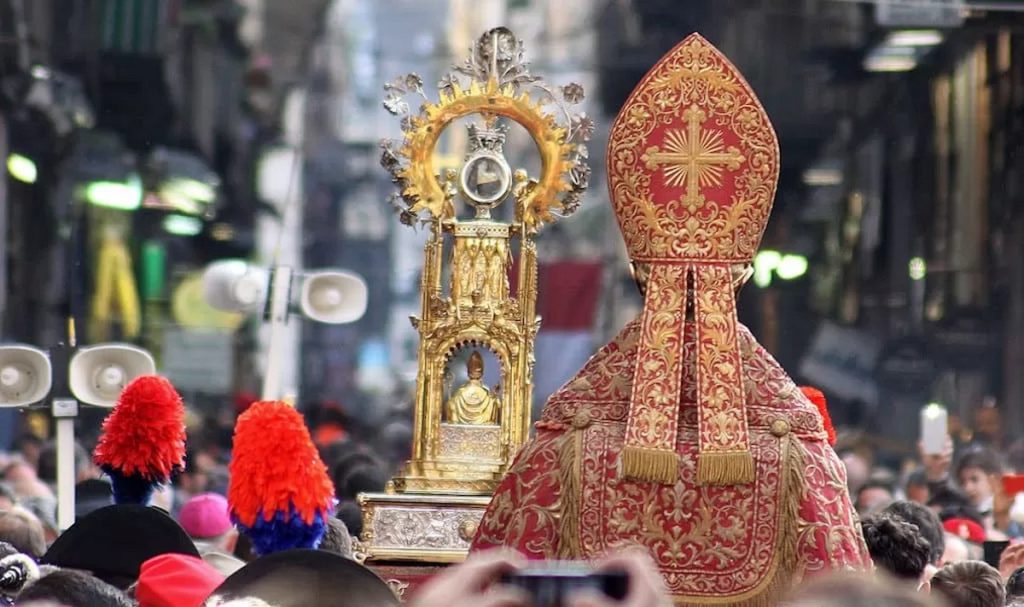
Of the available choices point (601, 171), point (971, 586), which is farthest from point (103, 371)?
point (601, 171)

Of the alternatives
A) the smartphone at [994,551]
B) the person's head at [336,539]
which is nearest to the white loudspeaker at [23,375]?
the person's head at [336,539]

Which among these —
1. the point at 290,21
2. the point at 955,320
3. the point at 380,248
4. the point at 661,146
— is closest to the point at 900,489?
the point at 955,320

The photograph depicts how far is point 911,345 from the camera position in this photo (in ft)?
77.4

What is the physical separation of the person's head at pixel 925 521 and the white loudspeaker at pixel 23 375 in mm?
3889

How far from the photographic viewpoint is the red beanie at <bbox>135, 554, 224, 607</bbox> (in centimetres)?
595

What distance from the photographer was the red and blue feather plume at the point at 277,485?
7.11 metres

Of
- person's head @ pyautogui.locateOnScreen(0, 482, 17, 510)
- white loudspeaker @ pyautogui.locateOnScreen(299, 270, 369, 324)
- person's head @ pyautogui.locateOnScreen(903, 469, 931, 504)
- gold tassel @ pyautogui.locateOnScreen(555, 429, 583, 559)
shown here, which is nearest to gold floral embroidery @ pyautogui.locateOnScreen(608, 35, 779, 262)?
gold tassel @ pyautogui.locateOnScreen(555, 429, 583, 559)

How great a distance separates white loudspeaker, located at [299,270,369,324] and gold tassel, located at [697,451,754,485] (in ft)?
15.3

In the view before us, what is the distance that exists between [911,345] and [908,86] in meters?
2.65

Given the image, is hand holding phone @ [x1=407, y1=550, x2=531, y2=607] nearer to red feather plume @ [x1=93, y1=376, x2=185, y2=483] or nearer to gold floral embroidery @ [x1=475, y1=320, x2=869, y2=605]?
gold floral embroidery @ [x1=475, y1=320, x2=869, y2=605]

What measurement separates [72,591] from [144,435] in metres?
3.16

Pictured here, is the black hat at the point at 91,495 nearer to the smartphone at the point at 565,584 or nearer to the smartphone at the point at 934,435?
the smartphone at the point at 934,435

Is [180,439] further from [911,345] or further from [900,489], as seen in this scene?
[911,345]

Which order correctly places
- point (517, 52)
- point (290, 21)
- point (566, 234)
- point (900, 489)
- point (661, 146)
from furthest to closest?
point (290, 21)
point (566, 234)
point (900, 489)
point (517, 52)
point (661, 146)
